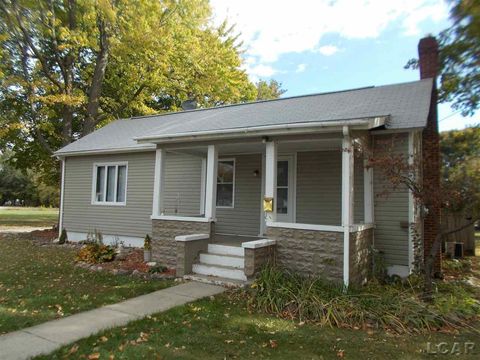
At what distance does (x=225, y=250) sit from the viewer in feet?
26.5

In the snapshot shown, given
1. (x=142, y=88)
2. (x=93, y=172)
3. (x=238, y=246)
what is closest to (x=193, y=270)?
(x=238, y=246)

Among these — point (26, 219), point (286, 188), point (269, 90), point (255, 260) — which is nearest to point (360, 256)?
point (255, 260)

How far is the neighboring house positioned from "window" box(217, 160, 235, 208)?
1.2 inches

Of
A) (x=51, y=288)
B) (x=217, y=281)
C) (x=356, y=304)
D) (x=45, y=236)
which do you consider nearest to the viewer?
(x=356, y=304)

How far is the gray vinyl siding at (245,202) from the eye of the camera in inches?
404

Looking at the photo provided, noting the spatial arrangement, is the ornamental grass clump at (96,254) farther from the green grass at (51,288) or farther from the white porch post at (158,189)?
the white porch post at (158,189)

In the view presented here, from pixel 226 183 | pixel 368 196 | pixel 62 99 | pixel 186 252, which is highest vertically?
pixel 62 99

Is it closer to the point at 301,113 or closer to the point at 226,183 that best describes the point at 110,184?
the point at 226,183

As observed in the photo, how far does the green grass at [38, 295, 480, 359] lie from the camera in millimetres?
4176

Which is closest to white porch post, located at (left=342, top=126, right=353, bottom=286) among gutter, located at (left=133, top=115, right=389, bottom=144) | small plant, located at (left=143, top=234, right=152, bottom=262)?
gutter, located at (left=133, top=115, right=389, bottom=144)

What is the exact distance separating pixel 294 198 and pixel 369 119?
139 inches

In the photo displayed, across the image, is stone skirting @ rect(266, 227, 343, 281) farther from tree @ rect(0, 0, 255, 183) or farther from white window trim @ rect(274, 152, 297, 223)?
tree @ rect(0, 0, 255, 183)

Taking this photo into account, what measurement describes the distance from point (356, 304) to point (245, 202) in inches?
206

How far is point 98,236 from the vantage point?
1178 centimetres
